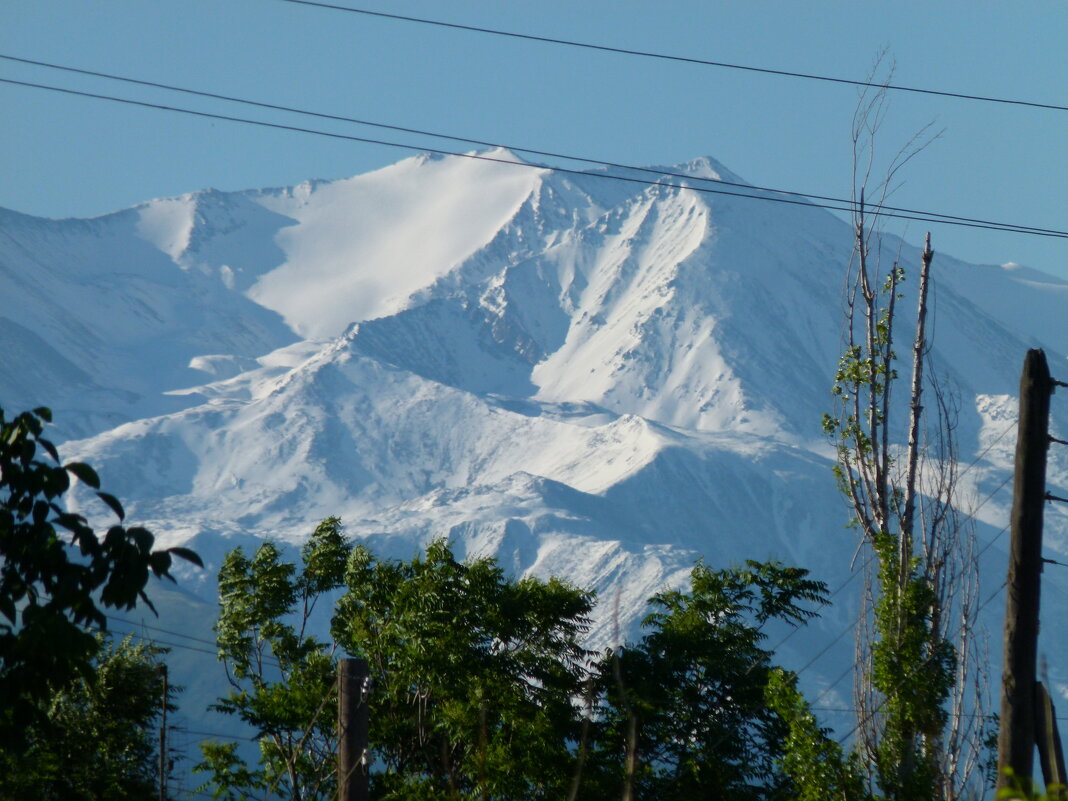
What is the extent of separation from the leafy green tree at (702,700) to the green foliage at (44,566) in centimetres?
1579

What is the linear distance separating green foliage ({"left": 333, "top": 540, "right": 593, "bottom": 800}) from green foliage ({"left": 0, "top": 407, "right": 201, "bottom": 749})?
14.2m

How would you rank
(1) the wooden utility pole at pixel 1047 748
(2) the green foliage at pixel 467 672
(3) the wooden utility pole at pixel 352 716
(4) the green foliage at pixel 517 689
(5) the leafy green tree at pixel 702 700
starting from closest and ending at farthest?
(1) the wooden utility pole at pixel 1047 748
(3) the wooden utility pole at pixel 352 716
(2) the green foliage at pixel 467 672
(4) the green foliage at pixel 517 689
(5) the leafy green tree at pixel 702 700

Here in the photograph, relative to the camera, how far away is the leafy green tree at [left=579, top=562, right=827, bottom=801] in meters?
22.8

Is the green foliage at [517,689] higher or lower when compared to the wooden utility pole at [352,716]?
higher

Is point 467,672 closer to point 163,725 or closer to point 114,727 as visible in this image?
point 163,725

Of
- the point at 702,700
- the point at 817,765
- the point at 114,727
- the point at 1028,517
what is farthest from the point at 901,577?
the point at 114,727

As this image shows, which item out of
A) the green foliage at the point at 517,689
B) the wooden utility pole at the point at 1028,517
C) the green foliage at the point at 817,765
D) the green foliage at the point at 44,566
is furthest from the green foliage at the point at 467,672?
the green foliage at the point at 44,566

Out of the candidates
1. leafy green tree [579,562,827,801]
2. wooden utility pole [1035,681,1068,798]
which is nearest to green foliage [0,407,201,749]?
wooden utility pole [1035,681,1068,798]

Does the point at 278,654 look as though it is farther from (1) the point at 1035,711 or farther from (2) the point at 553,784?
(1) the point at 1035,711

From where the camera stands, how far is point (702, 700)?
25578 millimetres

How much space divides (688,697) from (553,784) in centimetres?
442

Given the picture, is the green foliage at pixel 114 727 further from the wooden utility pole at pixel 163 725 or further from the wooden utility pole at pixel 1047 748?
the wooden utility pole at pixel 1047 748

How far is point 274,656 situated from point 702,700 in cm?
1055

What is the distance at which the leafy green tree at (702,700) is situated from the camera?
22781 millimetres
